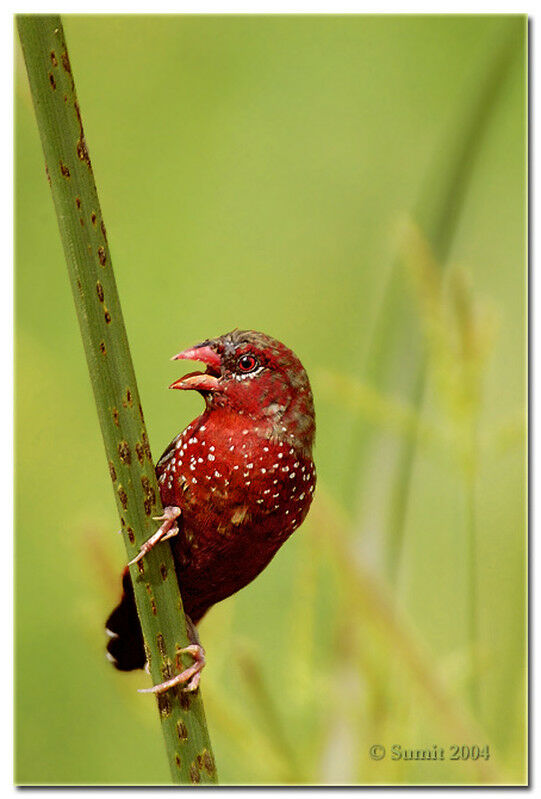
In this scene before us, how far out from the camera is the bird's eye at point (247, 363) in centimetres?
117

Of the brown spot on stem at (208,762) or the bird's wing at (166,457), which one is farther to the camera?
the bird's wing at (166,457)

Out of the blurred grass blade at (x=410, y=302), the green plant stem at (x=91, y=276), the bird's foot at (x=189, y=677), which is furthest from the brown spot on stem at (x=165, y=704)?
the blurred grass blade at (x=410, y=302)

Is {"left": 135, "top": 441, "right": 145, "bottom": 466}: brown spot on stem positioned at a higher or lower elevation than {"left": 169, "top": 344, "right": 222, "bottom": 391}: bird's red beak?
lower

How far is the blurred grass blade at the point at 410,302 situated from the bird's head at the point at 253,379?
0.39 meters

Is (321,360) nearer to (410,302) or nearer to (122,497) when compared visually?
(410,302)

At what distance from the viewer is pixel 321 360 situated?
5.31ft

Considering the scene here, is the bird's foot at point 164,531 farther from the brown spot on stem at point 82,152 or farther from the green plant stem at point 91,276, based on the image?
the brown spot on stem at point 82,152

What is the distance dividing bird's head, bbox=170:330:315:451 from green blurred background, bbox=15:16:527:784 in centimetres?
28

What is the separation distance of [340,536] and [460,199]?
25.2 inches

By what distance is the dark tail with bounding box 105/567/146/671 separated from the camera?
130 centimetres

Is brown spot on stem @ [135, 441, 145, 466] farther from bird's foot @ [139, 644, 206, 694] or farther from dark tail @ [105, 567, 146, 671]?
dark tail @ [105, 567, 146, 671]

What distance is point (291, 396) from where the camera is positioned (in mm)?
1187

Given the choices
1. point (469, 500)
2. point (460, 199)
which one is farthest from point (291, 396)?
point (460, 199)

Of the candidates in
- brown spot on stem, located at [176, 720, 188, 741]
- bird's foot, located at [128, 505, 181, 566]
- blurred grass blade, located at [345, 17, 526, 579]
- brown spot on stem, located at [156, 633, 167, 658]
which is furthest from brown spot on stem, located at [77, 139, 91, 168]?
blurred grass blade, located at [345, 17, 526, 579]
